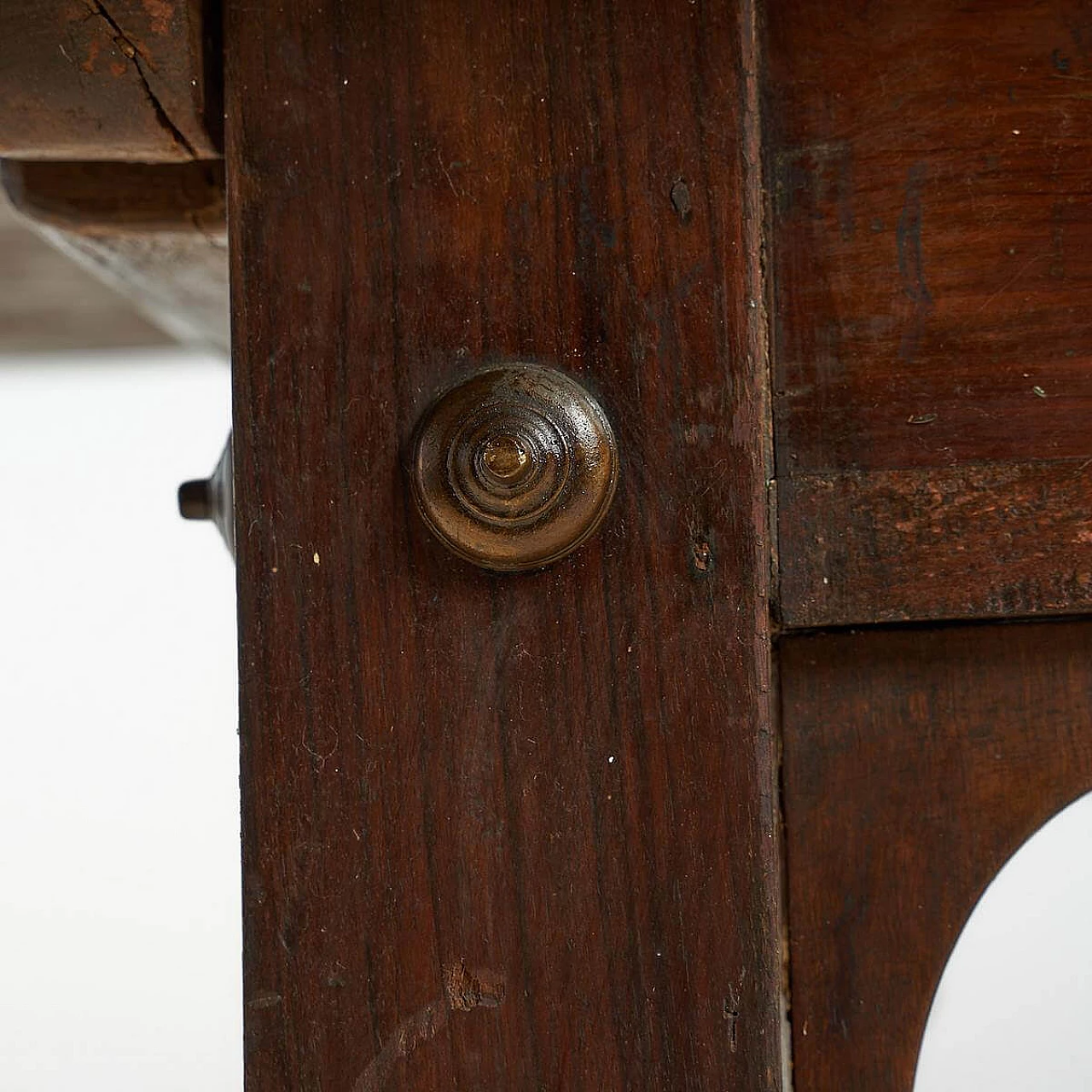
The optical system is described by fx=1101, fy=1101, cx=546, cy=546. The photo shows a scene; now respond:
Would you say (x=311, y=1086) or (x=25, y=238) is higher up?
(x=25, y=238)

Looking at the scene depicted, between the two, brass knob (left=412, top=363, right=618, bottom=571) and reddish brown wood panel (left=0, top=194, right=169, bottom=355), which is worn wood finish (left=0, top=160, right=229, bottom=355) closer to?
brass knob (left=412, top=363, right=618, bottom=571)

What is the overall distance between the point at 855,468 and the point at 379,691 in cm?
20

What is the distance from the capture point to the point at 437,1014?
402mm

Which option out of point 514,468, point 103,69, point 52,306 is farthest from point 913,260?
point 52,306

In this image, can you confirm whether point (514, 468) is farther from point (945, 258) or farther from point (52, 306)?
point (52, 306)

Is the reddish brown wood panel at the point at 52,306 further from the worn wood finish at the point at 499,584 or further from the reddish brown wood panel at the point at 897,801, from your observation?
the reddish brown wood panel at the point at 897,801

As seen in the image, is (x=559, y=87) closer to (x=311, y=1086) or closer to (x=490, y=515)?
(x=490, y=515)

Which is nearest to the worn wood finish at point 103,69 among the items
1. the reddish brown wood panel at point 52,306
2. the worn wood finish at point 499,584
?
the worn wood finish at point 499,584

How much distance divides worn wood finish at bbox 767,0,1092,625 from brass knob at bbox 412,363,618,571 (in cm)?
8

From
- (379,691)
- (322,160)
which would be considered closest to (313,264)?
(322,160)

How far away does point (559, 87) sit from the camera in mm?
413

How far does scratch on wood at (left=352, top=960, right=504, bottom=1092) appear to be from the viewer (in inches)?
15.8

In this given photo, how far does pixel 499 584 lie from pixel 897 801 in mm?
190

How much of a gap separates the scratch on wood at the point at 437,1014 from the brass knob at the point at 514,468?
5.9 inches
